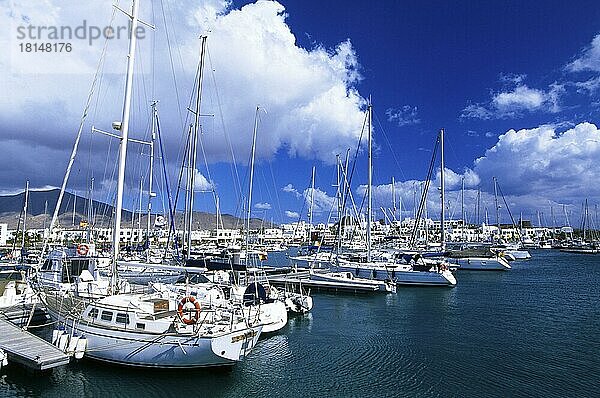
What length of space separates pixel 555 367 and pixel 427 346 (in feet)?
23.0

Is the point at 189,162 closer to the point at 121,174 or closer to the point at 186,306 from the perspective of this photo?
the point at 121,174

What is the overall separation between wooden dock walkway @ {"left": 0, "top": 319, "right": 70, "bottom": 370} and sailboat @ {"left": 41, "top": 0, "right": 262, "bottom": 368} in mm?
855

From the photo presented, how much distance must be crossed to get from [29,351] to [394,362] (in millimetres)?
18388

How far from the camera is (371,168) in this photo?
59.3 metres

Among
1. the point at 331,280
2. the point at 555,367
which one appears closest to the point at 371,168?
the point at 331,280

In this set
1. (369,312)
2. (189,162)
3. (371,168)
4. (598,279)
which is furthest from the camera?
(598,279)

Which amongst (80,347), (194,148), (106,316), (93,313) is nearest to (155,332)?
(106,316)

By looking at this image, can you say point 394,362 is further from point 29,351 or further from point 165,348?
point 29,351

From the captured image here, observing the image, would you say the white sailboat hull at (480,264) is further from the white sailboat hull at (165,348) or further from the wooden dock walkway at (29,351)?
the wooden dock walkway at (29,351)

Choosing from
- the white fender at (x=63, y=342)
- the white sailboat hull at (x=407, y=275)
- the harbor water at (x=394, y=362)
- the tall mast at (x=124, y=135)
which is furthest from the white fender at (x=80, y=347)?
the white sailboat hull at (x=407, y=275)

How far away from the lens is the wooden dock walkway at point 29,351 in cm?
1909

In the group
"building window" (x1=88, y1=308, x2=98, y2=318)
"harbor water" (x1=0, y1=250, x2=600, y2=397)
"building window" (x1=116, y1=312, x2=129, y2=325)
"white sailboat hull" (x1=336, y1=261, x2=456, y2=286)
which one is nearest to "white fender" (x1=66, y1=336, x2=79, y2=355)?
"harbor water" (x1=0, y1=250, x2=600, y2=397)

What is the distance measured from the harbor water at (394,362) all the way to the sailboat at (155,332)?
2.77 feet

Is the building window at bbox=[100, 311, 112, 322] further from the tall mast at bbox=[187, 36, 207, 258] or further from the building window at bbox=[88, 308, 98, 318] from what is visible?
the tall mast at bbox=[187, 36, 207, 258]
